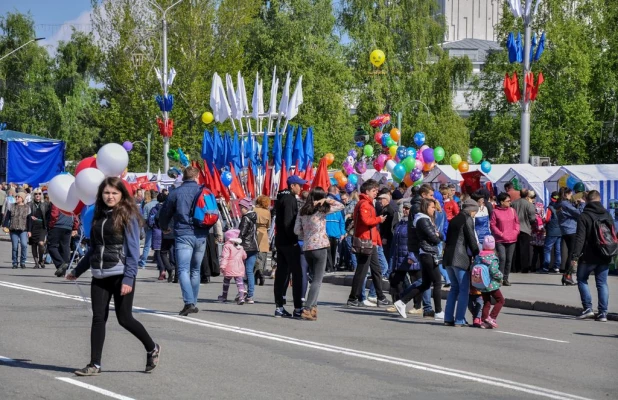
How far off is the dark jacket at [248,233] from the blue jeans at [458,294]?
3611 mm

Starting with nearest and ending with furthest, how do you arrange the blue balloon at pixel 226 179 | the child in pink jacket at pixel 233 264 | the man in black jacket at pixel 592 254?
the man in black jacket at pixel 592 254 < the child in pink jacket at pixel 233 264 < the blue balloon at pixel 226 179

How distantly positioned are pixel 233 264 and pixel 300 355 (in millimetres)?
5594

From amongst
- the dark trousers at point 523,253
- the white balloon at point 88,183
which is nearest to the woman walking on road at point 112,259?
the white balloon at point 88,183

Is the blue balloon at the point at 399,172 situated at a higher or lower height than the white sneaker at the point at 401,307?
higher

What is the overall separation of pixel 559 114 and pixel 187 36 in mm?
19624

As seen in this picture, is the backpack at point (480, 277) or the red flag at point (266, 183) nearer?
the backpack at point (480, 277)

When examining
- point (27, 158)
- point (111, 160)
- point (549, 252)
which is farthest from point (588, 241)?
point (27, 158)

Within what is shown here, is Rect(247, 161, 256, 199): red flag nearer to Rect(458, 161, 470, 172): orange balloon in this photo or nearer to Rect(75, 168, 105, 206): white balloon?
Rect(458, 161, 470, 172): orange balloon

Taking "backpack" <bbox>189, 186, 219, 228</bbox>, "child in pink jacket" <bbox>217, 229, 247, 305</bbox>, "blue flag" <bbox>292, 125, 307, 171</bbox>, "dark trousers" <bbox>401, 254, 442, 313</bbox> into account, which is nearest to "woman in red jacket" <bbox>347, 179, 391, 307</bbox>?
"dark trousers" <bbox>401, 254, 442, 313</bbox>

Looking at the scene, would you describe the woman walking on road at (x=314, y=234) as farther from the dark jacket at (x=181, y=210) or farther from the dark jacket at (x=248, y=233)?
the dark jacket at (x=248, y=233)

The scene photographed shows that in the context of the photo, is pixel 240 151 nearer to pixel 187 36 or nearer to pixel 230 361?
pixel 230 361

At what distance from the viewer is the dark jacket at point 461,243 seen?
1415cm

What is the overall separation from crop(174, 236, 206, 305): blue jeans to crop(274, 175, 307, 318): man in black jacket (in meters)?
1.00

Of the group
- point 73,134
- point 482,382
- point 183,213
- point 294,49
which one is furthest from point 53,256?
point 73,134
